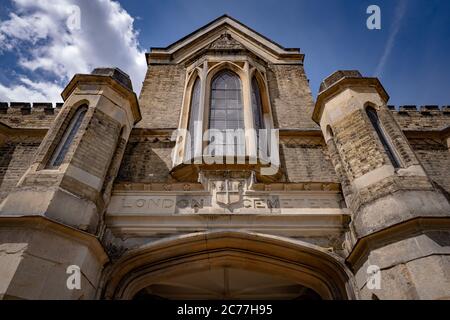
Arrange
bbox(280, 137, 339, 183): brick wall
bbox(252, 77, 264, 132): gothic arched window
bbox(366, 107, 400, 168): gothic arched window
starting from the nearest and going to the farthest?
bbox(366, 107, 400, 168): gothic arched window
bbox(280, 137, 339, 183): brick wall
bbox(252, 77, 264, 132): gothic arched window

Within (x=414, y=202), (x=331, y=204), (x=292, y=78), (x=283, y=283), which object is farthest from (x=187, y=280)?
(x=292, y=78)

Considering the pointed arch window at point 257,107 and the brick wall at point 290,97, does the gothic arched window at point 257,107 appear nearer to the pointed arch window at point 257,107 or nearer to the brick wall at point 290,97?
the pointed arch window at point 257,107

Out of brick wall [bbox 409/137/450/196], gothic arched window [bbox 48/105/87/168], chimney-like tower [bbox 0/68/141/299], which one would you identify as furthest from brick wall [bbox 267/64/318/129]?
gothic arched window [bbox 48/105/87/168]

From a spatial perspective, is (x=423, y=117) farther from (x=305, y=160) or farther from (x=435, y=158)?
(x=305, y=160)

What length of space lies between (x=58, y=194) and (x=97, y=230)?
2.68 feet

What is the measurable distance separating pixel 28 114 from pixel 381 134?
8.29 metres

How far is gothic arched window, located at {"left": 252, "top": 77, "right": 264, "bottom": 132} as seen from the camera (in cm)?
875

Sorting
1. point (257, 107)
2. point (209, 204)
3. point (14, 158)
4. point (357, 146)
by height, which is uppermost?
point (257, 107)

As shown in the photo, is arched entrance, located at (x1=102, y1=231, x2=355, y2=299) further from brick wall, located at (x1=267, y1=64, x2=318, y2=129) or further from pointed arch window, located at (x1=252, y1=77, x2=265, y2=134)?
brick wall, located at (x1=267, y1=64, x2=318, y2=129)

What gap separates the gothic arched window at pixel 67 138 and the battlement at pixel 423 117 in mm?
7558

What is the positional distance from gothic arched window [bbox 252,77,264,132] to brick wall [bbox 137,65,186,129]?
2075 mm

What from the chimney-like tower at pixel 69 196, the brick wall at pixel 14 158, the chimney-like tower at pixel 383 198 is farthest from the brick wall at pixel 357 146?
the brick wall at pixel 14 158

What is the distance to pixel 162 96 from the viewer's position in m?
10.1

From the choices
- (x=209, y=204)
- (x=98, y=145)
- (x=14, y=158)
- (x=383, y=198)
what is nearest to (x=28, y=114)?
(x=14, y=158)
